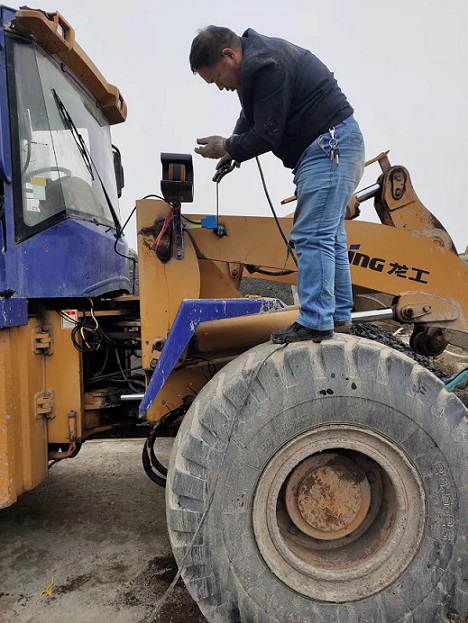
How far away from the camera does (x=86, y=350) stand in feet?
8.98

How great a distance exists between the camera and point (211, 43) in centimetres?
217

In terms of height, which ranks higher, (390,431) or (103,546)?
(390,431)

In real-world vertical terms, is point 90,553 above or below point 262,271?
below

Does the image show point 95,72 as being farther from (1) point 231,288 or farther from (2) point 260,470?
(2) point 260,470

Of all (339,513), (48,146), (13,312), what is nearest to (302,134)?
(48,146)

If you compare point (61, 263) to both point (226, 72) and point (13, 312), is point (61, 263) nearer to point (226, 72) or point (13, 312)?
point (13, 312)

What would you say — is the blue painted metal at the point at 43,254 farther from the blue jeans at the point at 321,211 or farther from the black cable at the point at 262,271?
the blue jeans at the point at 321,211

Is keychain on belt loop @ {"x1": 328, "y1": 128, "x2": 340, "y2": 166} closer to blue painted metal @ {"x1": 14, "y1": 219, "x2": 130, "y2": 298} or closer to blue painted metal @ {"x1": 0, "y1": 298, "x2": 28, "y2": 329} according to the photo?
blue painted metal @ {"x1": 14, "y1": 219, "x2": 130, "y2": 298}

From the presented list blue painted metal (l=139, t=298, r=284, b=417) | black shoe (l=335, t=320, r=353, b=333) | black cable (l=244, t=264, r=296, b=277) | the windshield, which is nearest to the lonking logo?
black cable (l=244, t=264, r=296, b=277)

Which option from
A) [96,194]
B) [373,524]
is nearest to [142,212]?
[96,194]

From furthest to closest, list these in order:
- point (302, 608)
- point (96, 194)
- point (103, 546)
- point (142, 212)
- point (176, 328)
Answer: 1. point (96, 194)
2. point (103, 546)
3. point (142, 212)
4. point (176, 328)
5. point (302, 608)

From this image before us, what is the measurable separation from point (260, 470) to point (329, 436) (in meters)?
0.35

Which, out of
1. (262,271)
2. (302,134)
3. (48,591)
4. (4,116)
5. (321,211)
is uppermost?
(4,116)

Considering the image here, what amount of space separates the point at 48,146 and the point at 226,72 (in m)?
1.17
